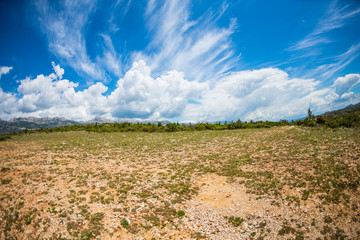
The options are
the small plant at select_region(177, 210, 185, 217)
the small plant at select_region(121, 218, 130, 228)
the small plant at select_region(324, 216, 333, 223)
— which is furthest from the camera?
the small plant at select_region(177, 210, 185, 217)

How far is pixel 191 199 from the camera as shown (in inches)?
532

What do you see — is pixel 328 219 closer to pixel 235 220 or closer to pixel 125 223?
pixel 235 220

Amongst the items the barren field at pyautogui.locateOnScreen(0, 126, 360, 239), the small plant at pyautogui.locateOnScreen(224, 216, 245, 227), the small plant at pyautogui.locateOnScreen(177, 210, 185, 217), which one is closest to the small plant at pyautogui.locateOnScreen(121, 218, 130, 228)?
the barren field at pyautogui.locateOnScreen(0, 126, 360, 239)

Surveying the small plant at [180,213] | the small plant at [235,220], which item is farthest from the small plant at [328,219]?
the small plant at [180,213]

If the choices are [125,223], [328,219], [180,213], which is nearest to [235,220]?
[180,213]

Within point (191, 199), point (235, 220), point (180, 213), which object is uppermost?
point (191, 199)

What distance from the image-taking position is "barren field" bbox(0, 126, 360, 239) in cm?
980

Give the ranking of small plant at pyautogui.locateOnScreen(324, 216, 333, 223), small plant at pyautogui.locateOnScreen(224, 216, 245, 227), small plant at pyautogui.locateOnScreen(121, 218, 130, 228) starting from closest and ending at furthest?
small plant at pyautogui.locateOnScreen(324, 216, 333, 223) < small plant at pyautogui.locateOnScreen(121, 218, 130, 228) < small plant at pyautogui.locateOnScreen(224, 216, 245, 227)

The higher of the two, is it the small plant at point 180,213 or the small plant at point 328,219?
the small plant at point 328,219

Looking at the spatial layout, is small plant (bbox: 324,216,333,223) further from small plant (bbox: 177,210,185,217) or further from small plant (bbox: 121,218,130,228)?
small plant (bbox: 121,218,130,228)

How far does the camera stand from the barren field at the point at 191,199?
9.80m

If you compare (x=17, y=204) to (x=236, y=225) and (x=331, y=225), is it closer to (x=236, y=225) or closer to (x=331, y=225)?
(x=236, y=225)

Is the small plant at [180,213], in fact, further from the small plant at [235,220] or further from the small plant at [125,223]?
the small plant at [125,223]

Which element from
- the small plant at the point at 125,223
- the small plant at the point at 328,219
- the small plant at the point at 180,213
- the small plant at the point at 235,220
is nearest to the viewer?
the small plant at the point at 328,219
